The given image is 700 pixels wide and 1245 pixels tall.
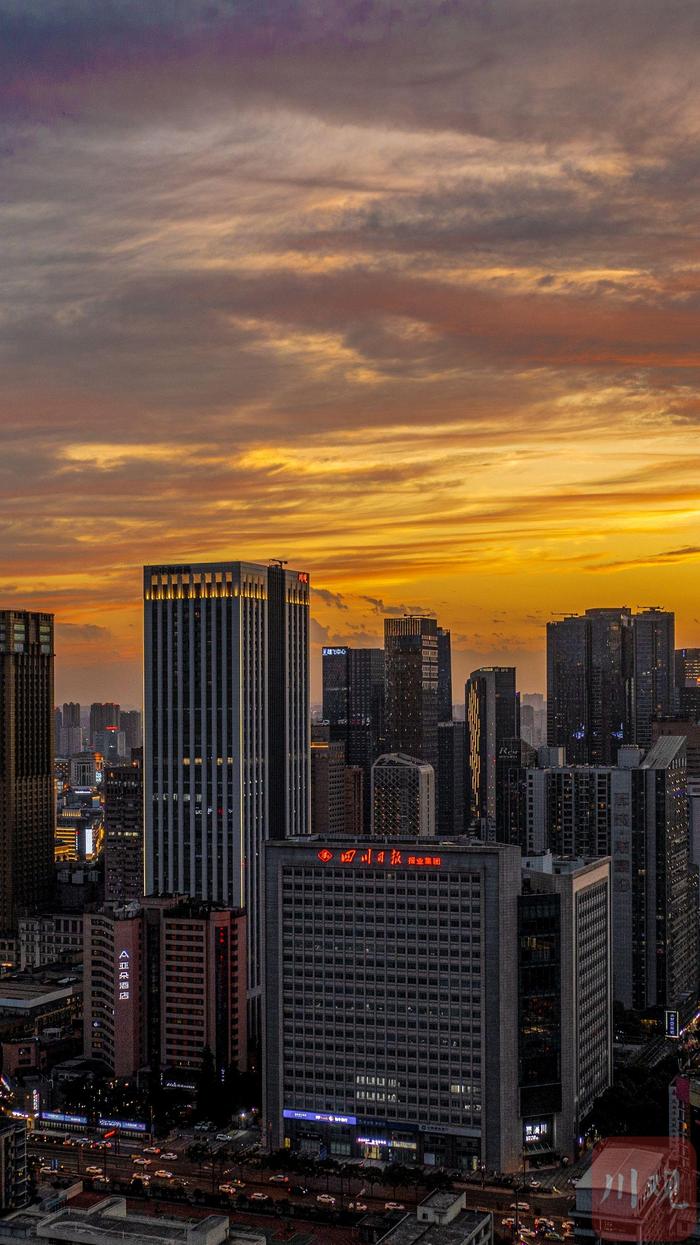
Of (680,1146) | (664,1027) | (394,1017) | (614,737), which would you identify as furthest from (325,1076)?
(614,737)

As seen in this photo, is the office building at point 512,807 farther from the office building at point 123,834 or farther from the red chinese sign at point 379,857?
the red chinese sign at point 379,857

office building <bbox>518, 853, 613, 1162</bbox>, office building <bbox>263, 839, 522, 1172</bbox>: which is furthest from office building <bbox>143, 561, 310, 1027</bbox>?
office building <bbox>518, 853, 613, 1162</bbox>

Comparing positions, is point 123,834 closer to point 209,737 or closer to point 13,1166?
point 209,737

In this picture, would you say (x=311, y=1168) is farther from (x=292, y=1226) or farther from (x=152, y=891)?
(x=152, y=891)
